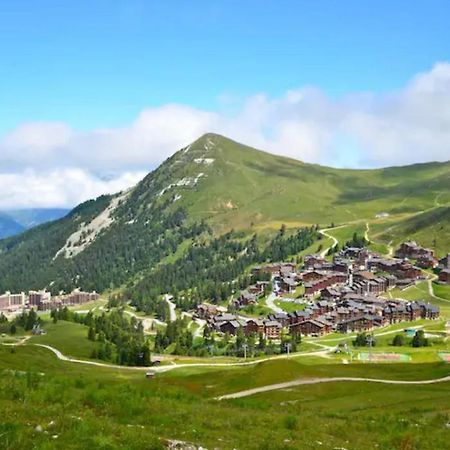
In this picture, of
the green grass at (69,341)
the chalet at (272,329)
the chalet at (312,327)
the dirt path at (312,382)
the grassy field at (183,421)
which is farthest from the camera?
the chalet at (272,329)

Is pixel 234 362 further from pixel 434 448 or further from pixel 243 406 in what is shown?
pixel 434 448

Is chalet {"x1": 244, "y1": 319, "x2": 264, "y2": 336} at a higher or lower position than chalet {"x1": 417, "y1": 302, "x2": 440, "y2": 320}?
lower

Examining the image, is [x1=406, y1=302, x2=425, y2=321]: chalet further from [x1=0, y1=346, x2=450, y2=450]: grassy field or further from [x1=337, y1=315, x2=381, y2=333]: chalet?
[x1=0, y1=346, x2=450, y2=450]: grassy field

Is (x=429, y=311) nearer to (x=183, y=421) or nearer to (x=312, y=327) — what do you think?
(x=312, y=327)

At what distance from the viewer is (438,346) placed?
158m

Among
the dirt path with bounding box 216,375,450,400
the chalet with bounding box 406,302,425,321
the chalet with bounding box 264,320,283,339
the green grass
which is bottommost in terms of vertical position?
the green grass

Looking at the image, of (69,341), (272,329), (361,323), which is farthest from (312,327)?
(69,341)

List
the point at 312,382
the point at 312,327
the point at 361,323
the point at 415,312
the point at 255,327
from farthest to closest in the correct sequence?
the point at 255,327 → the point at 415,312 → the point at 312,327 → the point at 361,323 → the point at 312,382

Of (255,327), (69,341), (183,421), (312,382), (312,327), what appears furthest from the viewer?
(255,327)

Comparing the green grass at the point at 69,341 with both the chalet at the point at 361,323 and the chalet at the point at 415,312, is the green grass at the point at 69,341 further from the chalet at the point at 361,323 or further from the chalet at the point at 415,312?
the chalet at the point at 415,312

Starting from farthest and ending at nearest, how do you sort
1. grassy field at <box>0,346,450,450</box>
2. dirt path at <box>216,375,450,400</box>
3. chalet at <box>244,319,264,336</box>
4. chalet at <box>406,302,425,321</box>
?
chalet at <box>244,319,264,336</box>
chalet at <box>406,302,425,321</box>
dirt path at <box>216,375,450,400</box>
grassy field at <box>0,346,450,450</box>

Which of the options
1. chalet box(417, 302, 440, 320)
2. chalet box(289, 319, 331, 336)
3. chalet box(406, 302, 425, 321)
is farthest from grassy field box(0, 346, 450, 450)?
chalet box(406, 302, 425, 321)

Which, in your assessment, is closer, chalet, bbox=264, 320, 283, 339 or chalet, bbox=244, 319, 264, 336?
chalet, bbox=264, 320, 283, 339

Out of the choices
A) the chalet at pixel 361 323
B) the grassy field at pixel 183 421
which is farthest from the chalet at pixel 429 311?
the grassy field at pixel 183 421
